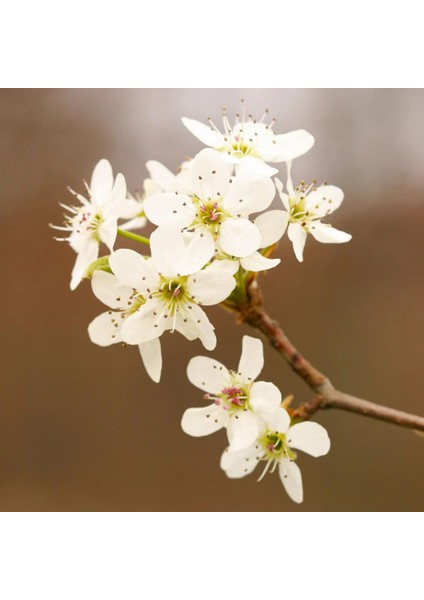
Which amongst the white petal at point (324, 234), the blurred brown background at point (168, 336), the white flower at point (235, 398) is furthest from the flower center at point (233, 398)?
the blurred brown background at point (168, 336)

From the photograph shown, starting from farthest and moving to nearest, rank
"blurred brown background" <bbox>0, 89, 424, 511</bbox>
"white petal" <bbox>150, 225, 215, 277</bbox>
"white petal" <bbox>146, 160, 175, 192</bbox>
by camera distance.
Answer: "blurred brown background" <bbox>0, 89, 424, 511</bbox> → "white petal" <bbox>146, 160, 175, 192</bbox> → "white petal" <bbox>150, 225, 215, 277</bbox>

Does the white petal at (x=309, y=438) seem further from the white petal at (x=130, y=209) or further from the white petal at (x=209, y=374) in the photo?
the white petal at (x=130, y=209)

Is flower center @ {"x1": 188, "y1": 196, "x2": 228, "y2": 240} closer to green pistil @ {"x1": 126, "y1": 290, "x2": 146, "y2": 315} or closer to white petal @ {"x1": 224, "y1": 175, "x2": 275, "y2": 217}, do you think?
white petal @ {"x1": 224, "y1": 175, "x2": 275, "y2": 217}

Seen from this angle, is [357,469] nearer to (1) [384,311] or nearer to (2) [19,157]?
(1) [384,311]

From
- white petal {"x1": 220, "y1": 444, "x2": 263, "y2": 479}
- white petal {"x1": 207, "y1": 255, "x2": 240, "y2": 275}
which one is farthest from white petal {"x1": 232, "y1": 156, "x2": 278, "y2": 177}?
white petal {"x1": 220, "y1": 444, "x2": 263, "y2": 479}

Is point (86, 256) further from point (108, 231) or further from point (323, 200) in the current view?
point (323, 200)

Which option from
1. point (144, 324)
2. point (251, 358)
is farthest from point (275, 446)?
point (144, 324)

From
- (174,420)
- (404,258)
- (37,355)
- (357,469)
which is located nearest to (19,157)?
(37,355)
